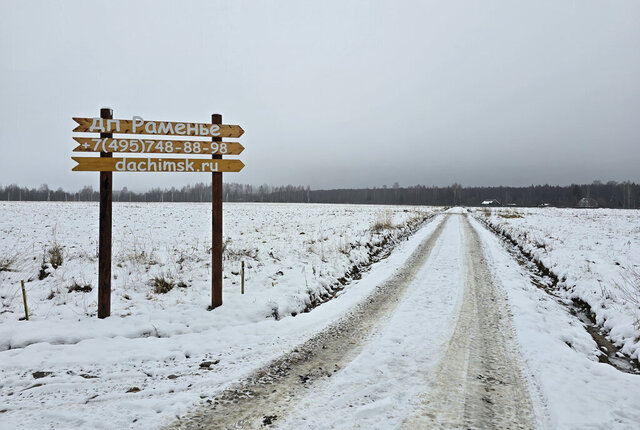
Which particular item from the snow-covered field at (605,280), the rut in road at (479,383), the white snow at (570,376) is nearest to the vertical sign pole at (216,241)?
the rut in road at (479,383)

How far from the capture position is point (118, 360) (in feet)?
15.1

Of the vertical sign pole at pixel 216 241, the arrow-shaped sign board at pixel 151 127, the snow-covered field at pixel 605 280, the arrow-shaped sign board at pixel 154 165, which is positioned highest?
the arrow-shaped sign board at pixel 151 127

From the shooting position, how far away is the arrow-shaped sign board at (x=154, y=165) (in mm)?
6082

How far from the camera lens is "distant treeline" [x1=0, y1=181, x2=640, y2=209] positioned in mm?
124562

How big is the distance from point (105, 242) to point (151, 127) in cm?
255

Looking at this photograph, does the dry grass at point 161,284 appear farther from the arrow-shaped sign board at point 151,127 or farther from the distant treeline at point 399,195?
the distant treeline at point 399,195

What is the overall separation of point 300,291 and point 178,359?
→ 379cm

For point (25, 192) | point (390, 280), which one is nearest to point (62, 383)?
point (390, 280)

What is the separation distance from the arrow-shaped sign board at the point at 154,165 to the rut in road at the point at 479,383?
18.5ft

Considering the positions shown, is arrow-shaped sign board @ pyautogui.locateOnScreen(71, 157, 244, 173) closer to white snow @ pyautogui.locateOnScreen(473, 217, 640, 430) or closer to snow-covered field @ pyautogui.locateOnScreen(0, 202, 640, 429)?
snow-covered field @ pyautogui.locateOnScreen(0, 202, 640, 429)

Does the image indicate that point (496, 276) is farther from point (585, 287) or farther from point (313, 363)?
point (313, 363)

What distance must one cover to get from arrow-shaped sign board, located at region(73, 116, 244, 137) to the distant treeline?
420ft

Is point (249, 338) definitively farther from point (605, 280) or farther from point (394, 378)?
point (605, 280)

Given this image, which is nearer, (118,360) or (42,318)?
(118,360)
